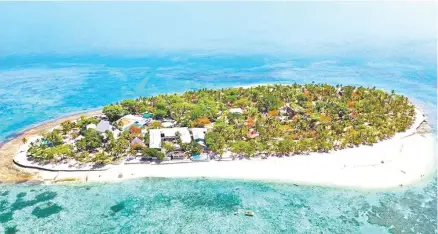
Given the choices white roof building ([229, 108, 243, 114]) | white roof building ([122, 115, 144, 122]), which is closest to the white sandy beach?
white roof building ([122, 115, 144, 122])

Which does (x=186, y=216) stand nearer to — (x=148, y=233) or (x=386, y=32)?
(x=148, y=233)

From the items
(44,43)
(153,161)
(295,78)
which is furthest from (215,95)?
(44,43)

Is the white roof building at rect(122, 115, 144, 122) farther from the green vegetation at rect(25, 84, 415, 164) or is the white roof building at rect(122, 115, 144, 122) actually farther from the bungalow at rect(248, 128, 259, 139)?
the bungalow at rect(248, 128, 259, 139)

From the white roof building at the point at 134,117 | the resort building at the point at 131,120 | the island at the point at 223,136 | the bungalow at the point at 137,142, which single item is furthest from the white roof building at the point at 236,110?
the bungalow at the point at 137,142

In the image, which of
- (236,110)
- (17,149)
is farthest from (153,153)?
(17,149)

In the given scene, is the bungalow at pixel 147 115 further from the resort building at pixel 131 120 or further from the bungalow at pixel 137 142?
the bungalow at pixel 137 142

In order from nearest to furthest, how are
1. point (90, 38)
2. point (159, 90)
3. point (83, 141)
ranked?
1. point (83, 141)
2. point (159, 90)
3. point (90, 38)
